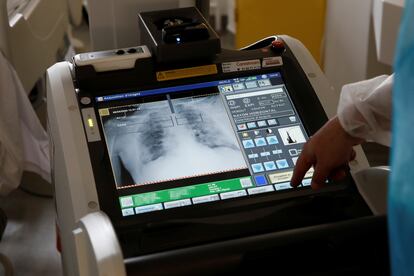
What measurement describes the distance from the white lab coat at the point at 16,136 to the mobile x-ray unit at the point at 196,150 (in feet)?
2.52

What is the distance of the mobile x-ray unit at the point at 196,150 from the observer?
1120 mm

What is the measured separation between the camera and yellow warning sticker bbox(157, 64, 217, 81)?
126cm

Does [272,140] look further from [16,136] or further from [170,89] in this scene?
[16,136]

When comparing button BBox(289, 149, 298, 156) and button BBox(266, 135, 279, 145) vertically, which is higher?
button BBox(266, 135, 279, 145)

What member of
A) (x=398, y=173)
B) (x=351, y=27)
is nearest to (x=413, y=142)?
(x=398, y=173)

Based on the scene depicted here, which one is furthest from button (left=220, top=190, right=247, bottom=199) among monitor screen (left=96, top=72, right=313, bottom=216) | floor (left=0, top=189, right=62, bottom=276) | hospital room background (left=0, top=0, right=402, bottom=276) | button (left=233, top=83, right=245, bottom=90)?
floor (left=0, top=189, right=62, bottom=276)

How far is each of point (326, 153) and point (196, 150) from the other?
0.80 feet

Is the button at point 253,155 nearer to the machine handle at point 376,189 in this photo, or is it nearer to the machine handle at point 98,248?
the machine handle at point 376,189

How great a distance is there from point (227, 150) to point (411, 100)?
58 centimetres

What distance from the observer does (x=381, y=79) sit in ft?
3.52

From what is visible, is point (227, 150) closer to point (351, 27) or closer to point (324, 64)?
point (351, 27)

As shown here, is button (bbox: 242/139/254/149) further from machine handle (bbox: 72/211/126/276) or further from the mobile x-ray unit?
machine handle (bbox: 72/211/126/276)

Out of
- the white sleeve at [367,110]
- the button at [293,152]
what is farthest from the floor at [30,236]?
the white sleeve at [367,110]

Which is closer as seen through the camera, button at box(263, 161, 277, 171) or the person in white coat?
the person in white coat
